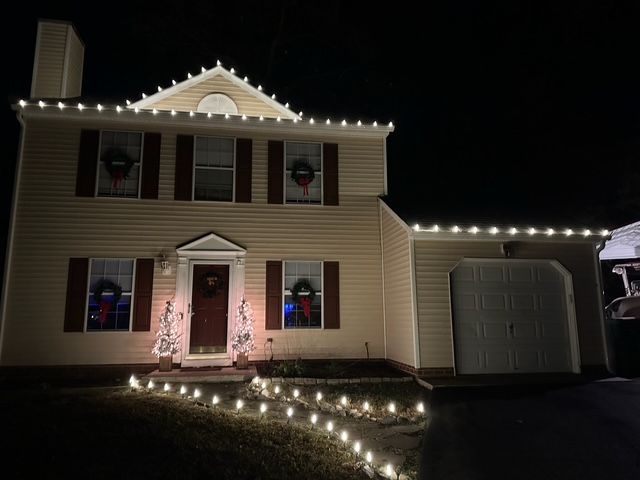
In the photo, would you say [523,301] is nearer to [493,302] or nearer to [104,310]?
[493,302]

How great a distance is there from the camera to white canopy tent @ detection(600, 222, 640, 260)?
12.5 metres

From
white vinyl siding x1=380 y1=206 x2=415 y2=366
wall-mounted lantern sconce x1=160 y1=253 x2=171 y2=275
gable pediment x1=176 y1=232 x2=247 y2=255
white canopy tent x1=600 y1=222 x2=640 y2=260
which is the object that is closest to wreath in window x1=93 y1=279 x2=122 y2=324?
wall-mounted lantern sconce x1=160 y1=253 x2=171 y2=275

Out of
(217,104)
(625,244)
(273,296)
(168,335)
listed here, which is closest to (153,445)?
(168,335)

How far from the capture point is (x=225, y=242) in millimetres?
9055

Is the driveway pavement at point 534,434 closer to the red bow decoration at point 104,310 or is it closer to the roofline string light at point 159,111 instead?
the roofline string light at point 159,111

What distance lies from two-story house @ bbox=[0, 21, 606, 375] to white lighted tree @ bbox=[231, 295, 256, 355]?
234mm

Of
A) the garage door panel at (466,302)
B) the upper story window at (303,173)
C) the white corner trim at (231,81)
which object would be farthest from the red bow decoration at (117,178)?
the garage door panel at (466,302)

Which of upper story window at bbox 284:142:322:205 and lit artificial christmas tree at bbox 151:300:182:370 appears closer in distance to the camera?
lit artificial christmas tree at bbox 151:300:182:370

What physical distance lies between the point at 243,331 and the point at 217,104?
5.20 metres

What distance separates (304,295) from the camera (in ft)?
30.2

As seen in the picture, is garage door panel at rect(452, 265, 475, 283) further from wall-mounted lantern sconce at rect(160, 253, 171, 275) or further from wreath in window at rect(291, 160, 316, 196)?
wall-mounted lantern sconce at rect(160, 253, 171, 275)

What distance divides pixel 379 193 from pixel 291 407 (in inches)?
220

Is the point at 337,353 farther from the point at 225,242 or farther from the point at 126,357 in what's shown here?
the point at 126,357

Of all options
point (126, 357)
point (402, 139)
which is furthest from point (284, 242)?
point (402, 139)
